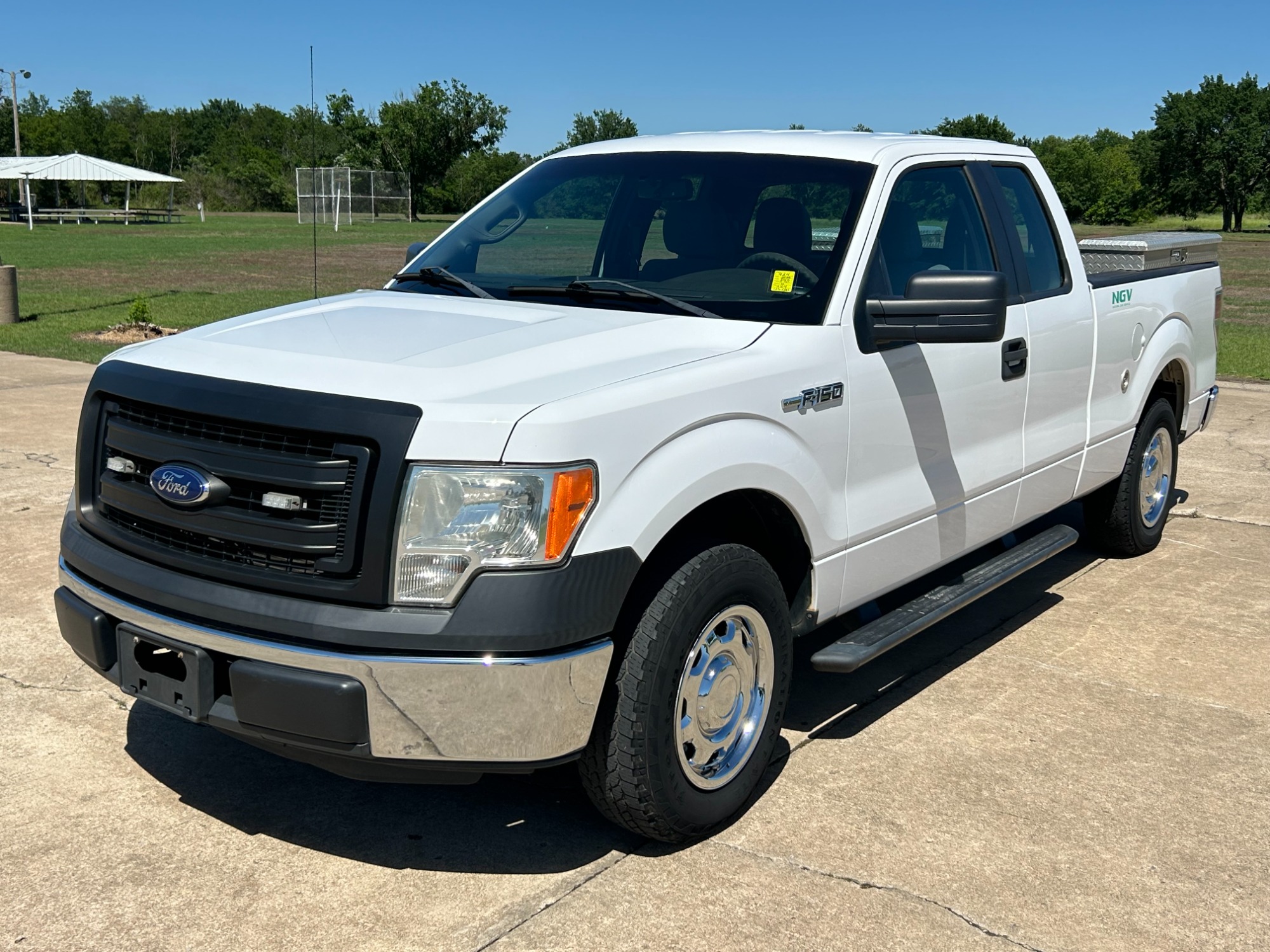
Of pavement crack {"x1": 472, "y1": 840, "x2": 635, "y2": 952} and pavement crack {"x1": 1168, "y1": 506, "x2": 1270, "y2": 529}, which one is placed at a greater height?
pavement crack {"x1": 1168, "y1": 506, "x2": 1270, "y2": 529}

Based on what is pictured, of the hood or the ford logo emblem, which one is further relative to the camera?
the ford logo emblem

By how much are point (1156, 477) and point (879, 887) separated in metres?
4.12

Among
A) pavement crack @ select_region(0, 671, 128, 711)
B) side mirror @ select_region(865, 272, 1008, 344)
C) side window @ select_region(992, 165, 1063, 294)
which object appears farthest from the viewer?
side window @ select_region(992, 165, 1063, 294)

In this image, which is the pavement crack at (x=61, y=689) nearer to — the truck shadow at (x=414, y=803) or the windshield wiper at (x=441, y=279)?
the truck shadow at (x=414, y=803)

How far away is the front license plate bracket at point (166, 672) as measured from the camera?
130 inches

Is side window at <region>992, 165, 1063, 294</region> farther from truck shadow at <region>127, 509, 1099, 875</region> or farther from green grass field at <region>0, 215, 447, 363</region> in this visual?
green grass field at <region>0, 215, 447, 363</region>

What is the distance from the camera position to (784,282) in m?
4.21

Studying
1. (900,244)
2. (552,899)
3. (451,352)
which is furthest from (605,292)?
(552,899)

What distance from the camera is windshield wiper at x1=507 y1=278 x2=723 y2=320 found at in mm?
Result: 4109

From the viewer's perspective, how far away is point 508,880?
353 centimetres

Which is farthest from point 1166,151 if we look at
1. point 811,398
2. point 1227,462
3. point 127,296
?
point 811,398

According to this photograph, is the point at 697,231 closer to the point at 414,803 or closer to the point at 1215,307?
the point at 414,803

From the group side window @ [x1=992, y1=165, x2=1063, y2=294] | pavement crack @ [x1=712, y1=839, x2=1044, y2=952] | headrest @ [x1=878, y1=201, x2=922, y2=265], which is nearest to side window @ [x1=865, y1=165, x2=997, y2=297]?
headrest @ [x1=878, y1=201, x2=922, y2=265]

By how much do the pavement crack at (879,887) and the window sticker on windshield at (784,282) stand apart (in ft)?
5.48
